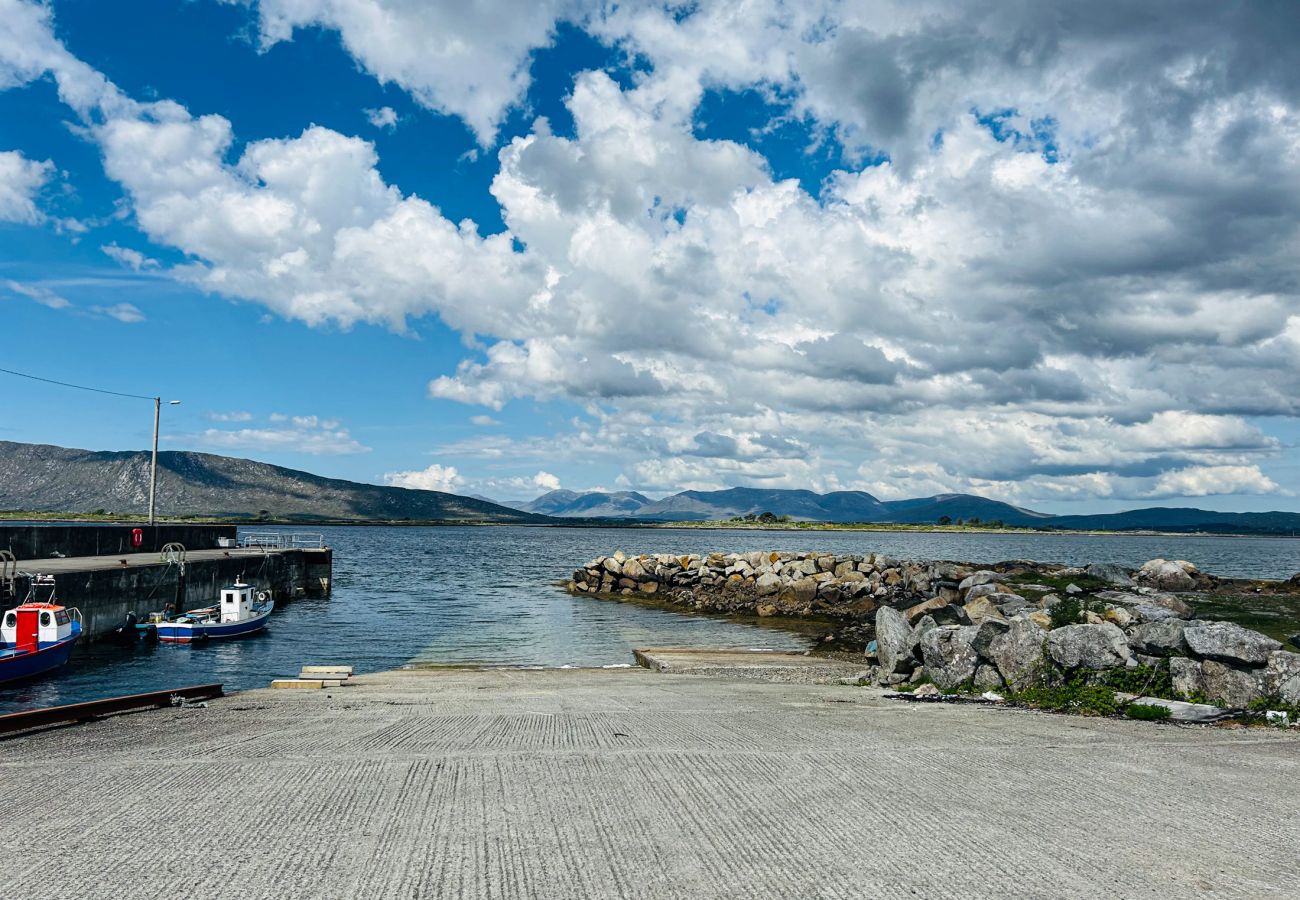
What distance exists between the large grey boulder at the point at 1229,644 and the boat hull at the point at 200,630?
33.3m

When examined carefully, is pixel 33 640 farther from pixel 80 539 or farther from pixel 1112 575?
pixel 1112 575

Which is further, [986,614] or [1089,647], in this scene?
[986,614]

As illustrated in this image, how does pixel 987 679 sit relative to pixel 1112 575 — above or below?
above

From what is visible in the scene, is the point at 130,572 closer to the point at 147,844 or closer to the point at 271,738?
the point at 271,738

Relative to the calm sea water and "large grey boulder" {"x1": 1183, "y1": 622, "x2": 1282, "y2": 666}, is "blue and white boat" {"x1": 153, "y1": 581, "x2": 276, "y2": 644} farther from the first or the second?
"large grey boulder" {"x1": 1183, "y1": 622, "x2": 1282, "y2": 666}

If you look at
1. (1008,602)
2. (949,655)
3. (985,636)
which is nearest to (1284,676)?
(985,636)

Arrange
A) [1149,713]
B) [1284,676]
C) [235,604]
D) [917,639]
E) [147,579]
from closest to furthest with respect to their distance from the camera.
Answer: [1149,713], [1284,676], [917,639], [235,604], [147,579]

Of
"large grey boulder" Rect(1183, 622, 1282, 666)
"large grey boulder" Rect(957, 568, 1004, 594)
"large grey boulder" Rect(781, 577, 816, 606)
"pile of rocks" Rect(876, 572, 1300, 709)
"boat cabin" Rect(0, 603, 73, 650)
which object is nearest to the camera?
"pile of rocks" Rect(876, 572, 1300, 709)

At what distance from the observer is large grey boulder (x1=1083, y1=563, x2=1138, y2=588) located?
4744cm

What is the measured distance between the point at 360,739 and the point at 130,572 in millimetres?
32054

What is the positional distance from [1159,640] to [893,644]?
546cm

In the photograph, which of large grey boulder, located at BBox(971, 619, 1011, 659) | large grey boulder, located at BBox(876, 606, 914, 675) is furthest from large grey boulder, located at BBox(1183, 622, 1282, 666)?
large grey boulder, located at BBox(876, 606, 914, 675)

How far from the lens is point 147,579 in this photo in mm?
37812

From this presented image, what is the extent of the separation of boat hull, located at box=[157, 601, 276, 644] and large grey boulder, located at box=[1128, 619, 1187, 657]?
32467mm
